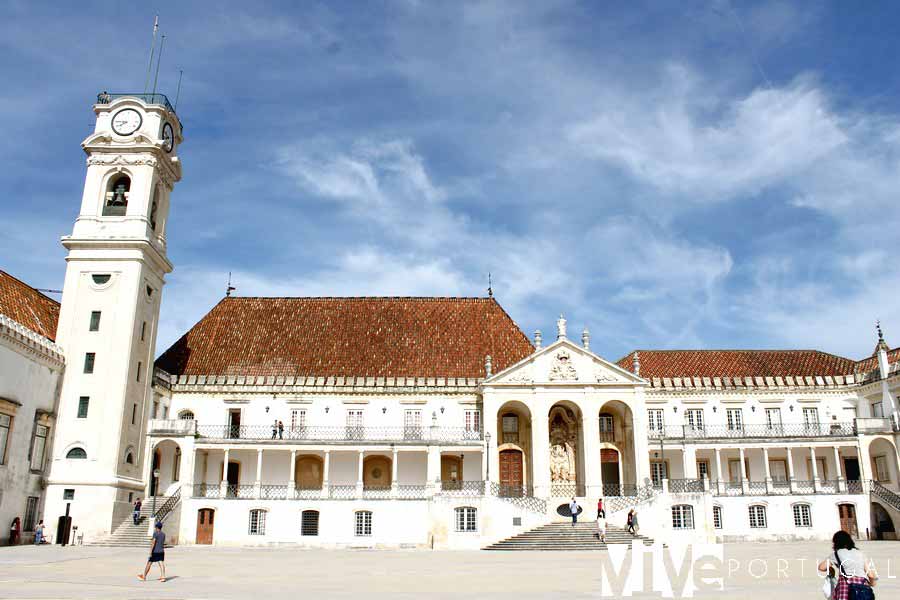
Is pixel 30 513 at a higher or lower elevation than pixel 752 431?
lower

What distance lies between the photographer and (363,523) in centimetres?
3484

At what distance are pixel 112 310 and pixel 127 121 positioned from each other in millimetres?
9767

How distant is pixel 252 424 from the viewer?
3928 cm

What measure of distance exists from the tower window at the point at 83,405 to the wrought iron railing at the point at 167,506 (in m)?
5.29

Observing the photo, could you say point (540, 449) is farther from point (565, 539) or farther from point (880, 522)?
point (880, 522)

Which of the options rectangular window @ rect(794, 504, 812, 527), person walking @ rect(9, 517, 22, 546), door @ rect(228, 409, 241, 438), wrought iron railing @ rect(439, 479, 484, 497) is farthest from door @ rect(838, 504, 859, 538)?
person walking @ rect(9, 517, 22, 546)

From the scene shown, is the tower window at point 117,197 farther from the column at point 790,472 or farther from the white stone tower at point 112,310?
the column at point 790,472

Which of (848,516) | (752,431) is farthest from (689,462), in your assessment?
Result: (848,516)

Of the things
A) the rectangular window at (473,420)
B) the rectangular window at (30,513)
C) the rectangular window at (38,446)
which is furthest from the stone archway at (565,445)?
the rectangular window at (30,513)

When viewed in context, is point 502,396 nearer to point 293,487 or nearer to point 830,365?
point 293,487

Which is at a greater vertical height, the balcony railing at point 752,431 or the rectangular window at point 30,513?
the balcony railing at point 752,431

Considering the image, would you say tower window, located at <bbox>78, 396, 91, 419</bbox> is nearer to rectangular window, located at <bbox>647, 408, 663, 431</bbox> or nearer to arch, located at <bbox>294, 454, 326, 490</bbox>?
arch, located at <bbox>294, 454, 326, 490</bbox>

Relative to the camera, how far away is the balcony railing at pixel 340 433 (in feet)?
124

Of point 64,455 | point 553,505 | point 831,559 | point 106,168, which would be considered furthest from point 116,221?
point 831,559
